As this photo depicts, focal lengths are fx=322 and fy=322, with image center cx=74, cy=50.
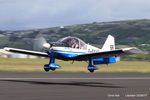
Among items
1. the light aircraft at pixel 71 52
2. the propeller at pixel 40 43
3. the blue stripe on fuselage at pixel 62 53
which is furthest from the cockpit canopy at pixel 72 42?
the propeller at pixel 40 43

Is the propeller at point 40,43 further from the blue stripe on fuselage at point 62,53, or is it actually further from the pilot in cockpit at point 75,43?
the pilot in cockpit at point 75,43

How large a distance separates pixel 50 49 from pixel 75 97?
12.4 m

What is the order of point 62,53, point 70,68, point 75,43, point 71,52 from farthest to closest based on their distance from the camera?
1. point 70,68
2. point 75,43
3. point 71,52
4. point 62,53

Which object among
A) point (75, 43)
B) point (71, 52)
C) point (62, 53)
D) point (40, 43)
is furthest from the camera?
point (75, 43)

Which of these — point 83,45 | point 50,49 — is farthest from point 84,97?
point 83,45

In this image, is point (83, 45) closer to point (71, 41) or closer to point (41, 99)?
point (71, 41)

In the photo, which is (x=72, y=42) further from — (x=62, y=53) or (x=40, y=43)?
(x=40, y=43)

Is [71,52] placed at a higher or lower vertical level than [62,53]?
higher

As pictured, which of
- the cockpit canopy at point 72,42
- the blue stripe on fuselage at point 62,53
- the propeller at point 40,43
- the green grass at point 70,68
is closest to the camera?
the propeller at point 40,43

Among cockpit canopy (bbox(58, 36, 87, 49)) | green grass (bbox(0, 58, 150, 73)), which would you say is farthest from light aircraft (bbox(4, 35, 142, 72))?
green grass (bbox(0, 58, 150, 73))

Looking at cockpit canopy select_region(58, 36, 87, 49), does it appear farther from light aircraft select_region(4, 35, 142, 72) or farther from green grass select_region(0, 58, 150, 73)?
green grass select_region(0, 58, 150, 73)

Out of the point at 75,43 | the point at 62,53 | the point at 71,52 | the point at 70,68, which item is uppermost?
the point at 75,43

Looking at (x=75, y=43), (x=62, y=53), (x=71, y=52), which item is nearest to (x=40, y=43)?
(x=62, y=53)

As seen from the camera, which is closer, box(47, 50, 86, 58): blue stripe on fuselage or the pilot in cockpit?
box(47, 50, 86, 58): blue stripe on fuselage
